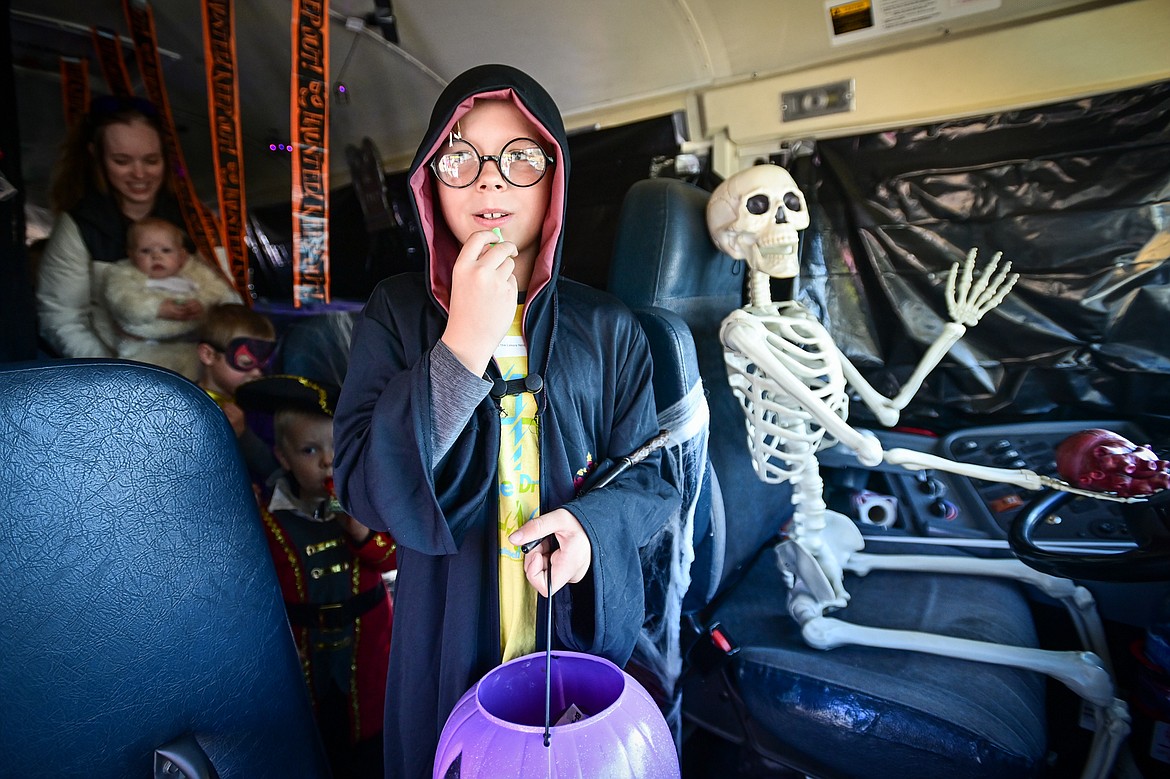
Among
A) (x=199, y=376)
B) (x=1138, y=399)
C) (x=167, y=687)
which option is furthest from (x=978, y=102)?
(x=199, y=376)

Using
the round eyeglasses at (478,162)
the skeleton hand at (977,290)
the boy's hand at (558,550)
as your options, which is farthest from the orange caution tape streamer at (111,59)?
the skeleton hand at (977,290)

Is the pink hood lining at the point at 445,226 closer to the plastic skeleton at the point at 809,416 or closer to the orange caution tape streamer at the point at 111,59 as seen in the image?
the plastic skeleton at the point at 809,416

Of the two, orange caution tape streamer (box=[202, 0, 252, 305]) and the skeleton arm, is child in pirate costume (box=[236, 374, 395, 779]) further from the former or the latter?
the skeleton arm

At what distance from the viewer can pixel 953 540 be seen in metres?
2.10

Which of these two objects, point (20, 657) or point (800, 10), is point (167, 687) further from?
point (800, 10)

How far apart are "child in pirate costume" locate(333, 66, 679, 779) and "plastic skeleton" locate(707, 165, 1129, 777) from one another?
0.63 m

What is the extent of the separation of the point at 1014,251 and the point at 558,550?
1.91 metres

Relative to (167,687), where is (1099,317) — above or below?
above

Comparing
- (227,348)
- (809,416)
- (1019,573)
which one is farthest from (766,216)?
(227,348)

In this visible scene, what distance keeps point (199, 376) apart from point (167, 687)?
6.18 ft

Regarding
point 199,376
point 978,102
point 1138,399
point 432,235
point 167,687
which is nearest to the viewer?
point 167,687

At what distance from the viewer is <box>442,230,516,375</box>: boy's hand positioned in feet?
3.02

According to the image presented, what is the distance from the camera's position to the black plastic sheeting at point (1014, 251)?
1.83 metres

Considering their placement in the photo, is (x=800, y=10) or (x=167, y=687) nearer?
(x=167, y=687)
